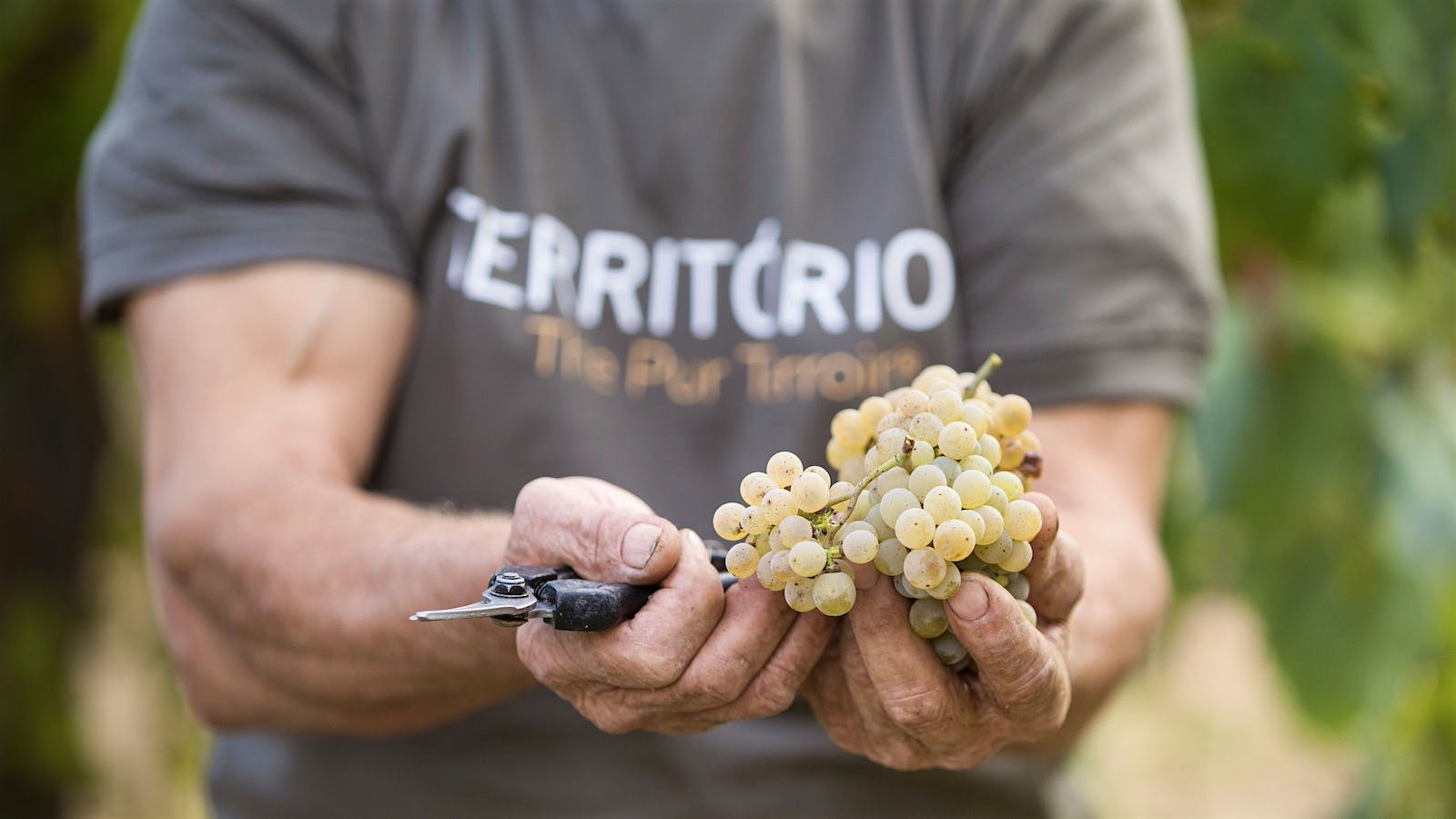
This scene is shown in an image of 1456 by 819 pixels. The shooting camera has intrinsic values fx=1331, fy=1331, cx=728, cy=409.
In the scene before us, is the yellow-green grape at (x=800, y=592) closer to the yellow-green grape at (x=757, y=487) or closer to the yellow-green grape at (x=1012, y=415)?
the yellow-green grape at (x=757, y=487)

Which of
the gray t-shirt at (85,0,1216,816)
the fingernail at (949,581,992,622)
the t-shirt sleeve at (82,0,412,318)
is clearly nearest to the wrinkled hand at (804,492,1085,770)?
the fingernail at (949,581,992,622)

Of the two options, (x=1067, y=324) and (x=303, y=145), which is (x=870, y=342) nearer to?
(x=1067, y=324)

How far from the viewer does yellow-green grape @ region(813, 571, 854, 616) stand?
78 centimetres

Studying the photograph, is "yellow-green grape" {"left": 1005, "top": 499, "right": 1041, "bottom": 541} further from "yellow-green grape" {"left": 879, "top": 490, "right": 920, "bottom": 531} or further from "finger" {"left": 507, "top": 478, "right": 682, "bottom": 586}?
"finger" {"left": 507, "top": 478, "right": 682, "bottom": 586}

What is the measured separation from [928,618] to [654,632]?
166 millimetres

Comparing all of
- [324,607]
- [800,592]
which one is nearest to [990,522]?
[800,592]

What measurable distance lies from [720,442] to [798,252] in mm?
203

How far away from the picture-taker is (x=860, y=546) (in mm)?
762

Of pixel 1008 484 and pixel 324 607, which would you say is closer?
pixel 1008 484

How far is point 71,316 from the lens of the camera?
2543mm

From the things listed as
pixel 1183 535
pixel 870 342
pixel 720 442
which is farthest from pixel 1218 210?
pixel 720 442

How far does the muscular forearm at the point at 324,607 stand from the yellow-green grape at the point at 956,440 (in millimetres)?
331

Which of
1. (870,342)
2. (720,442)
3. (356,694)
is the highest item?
(870,342)

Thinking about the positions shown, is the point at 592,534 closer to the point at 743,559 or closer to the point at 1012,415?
the point at 743,559
